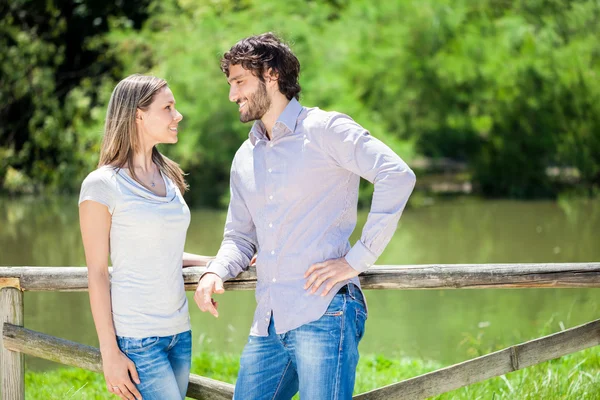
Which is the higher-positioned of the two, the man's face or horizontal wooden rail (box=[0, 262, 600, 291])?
the man's face

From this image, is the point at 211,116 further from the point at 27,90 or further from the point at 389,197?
the point at 389,197

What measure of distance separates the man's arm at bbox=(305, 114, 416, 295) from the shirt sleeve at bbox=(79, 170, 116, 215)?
0.61 meters

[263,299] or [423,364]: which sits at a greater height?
[263,299]

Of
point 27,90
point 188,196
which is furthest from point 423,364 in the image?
point 27,90

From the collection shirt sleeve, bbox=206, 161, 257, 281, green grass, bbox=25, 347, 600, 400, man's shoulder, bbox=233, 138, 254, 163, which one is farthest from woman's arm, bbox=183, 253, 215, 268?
green grass, bbox=25, 347, 600, 400

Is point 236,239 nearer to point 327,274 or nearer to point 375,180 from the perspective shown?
point 327,274

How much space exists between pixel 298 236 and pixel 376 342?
4.38 meters

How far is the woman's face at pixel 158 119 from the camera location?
251cm

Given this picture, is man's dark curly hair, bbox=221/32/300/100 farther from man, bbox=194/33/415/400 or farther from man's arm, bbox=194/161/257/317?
man's arm, bbox=194/161/257/317

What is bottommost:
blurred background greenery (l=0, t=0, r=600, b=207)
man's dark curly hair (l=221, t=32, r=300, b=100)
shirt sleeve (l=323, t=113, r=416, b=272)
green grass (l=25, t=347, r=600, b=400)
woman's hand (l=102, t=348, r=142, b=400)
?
green grass (l=25, t=347, r=600, b=400)

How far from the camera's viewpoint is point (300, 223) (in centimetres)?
240

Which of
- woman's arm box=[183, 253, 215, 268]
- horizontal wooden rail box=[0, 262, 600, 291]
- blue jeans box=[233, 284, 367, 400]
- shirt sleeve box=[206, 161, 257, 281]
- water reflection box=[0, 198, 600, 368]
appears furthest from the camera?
water reflection box=[0, 198, 600, 368]

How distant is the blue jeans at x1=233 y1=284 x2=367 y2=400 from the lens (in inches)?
91.6

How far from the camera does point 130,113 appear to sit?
2.49 m
